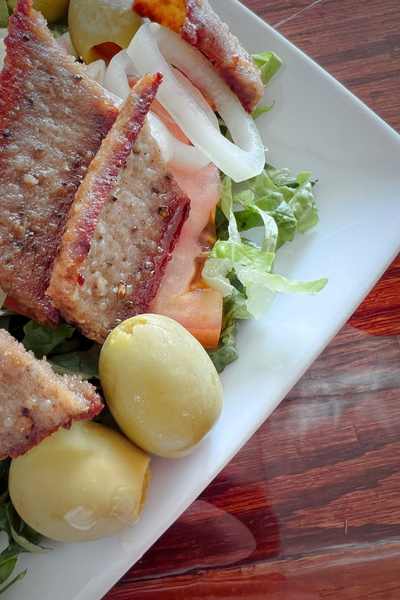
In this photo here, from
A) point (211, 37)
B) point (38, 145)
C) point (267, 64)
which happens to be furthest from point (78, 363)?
point (267, 64)

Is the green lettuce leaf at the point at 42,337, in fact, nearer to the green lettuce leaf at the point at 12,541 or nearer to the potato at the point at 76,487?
the potato at the point at 76,487

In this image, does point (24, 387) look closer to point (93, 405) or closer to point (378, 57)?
point (93, 405)

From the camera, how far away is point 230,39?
2.55m

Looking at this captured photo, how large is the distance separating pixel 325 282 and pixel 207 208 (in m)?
0.45

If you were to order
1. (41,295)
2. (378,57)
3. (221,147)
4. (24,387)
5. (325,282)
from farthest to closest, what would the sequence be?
(378,57) → (221,147) → (325,282) → (41,295) → (24,387)

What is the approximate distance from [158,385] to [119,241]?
45cm

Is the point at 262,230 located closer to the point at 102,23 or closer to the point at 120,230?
the point at 120,230

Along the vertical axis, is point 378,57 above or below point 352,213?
above

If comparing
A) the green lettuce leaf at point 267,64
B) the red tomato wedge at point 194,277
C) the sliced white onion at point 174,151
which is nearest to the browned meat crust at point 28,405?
the red tomato wedge at point 194,277

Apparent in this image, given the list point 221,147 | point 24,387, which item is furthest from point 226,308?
point 24,387

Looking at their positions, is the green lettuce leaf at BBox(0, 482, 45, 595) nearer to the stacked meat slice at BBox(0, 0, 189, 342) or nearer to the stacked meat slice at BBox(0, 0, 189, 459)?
the stacked meat slice at BBox(0, 0, 189, 459)

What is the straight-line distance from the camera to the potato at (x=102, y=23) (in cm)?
258

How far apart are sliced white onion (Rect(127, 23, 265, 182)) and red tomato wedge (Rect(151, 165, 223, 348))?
3.0 inches

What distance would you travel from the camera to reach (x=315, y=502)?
2414 mm
